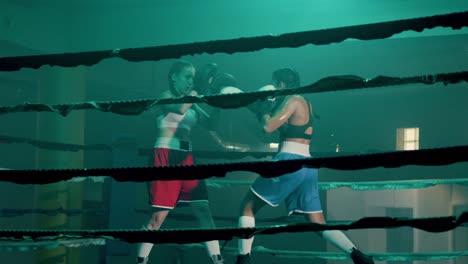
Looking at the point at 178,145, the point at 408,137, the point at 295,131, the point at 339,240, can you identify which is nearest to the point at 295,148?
the point at 295,131

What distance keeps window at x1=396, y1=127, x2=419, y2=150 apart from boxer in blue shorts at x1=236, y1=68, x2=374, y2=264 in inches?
165

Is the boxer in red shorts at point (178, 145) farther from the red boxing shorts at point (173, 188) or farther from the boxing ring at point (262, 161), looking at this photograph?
the boxing ring at point (262, 161)

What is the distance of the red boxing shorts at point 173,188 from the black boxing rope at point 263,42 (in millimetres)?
2420

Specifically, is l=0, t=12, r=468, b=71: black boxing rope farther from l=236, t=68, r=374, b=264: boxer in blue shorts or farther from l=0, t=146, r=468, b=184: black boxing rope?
l=236, t=68, r=374, b=264: boxer in blue shorts

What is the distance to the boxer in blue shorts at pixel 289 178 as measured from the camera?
3418 millimetres

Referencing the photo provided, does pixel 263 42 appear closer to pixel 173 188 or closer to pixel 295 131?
pixel 295 131

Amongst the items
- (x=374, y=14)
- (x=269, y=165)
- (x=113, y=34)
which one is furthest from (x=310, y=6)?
(x=269, y=165)

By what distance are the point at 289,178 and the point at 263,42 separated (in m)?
2.37

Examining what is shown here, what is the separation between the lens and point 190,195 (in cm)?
385

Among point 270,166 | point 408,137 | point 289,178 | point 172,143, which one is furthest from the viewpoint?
point 408,137

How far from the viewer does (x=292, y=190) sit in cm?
350

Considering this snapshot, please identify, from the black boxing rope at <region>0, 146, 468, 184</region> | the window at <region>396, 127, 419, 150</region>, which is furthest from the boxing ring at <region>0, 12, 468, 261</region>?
the window at <region>396, 127, 419, 150</region>

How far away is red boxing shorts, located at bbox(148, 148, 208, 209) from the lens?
146 inches

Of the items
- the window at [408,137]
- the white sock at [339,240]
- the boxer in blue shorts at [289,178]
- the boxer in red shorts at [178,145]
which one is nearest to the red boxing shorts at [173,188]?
the boxer in red shorts at [178,145]
